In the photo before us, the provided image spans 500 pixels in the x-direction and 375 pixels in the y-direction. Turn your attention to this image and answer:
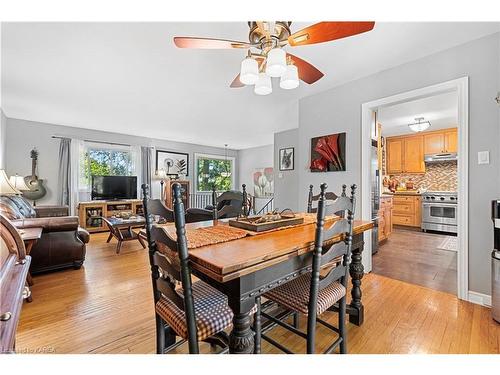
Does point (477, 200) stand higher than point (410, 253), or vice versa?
point (477, 200)

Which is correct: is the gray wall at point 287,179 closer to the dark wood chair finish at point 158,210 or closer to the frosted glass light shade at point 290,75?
the frosted glass light shade at point 290,75

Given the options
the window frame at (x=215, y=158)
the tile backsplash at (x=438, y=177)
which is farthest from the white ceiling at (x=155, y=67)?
the tile backsplash at (x=438, y=177)

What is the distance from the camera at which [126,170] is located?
623cm

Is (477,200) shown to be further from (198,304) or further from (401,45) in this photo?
(198,304)

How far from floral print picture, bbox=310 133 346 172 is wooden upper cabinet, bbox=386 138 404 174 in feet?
12.5

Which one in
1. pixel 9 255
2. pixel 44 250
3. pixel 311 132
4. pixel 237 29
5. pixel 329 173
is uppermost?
pixel 237 29

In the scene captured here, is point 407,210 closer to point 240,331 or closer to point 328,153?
point 328,153

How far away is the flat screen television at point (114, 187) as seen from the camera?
18.3 feet

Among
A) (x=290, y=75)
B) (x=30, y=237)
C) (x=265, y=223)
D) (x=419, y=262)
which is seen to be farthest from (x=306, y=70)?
(x=419, y=262)

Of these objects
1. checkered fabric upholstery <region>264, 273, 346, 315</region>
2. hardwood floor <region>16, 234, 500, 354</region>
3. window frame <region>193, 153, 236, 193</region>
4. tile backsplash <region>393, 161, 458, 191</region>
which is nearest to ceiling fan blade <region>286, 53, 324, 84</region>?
checkered fabric upholstery <region>264, 273, 346, 315</region>

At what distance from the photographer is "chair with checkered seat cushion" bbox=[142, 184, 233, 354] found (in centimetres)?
100

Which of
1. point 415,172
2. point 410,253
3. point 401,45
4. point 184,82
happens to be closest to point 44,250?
point 184,82
